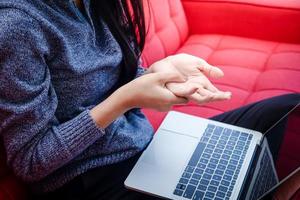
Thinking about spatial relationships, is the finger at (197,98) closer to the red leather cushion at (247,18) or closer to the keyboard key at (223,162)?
the keyboard key at (223,162)

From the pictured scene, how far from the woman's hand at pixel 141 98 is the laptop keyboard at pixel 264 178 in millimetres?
255

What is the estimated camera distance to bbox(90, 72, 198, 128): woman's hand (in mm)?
743

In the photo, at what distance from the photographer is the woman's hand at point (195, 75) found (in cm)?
75

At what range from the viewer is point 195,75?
83cm

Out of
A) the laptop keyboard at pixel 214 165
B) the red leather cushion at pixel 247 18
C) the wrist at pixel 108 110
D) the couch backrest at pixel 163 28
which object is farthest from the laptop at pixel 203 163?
the red leather cushion at pixel 247 18

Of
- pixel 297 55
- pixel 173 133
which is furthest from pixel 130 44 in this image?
pixel 297 55

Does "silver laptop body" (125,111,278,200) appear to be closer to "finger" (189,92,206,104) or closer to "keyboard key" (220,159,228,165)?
"keyboard key" (220,159,228,165)

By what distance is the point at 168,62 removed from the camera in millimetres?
900

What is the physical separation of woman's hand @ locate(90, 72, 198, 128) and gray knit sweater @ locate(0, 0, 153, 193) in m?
0.03

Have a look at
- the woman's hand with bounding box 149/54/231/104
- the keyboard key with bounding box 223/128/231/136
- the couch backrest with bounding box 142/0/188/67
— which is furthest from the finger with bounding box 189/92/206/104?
the couch backrest with bounding box 142/0/188/67

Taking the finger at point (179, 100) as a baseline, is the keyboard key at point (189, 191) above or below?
below

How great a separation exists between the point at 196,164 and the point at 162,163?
0.08 m

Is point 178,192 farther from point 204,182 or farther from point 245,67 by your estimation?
point 245,67

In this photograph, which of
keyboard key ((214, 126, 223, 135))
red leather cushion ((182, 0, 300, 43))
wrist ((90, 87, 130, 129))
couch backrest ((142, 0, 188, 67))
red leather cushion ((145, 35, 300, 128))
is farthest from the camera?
red leather cushion ((182, 0, 300, 43))
